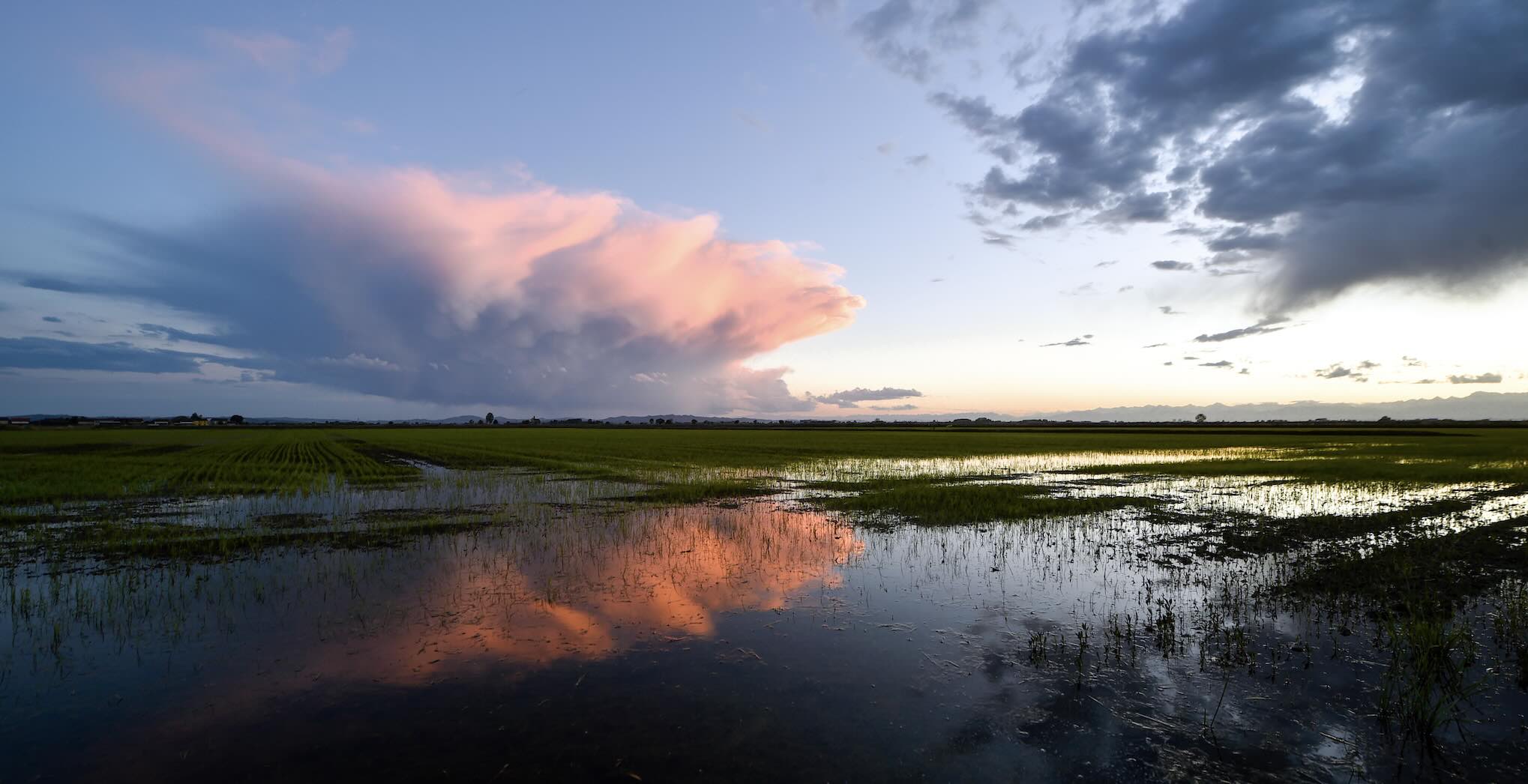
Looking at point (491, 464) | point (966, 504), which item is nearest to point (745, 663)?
point (966, 504)

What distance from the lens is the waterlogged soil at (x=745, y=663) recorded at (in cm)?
572

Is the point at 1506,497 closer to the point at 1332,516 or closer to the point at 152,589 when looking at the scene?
the point at 1332,516

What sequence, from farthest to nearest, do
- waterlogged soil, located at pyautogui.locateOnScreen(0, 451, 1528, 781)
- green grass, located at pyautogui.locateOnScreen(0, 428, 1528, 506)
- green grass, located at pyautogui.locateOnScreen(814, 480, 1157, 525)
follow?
1. green grass, located at pyautogui.locateOnScreen(0, 428, 1528, 506)
2. green grass, located at pyautogui.locateOnScreen(814, 480, 1157, 525)
3. waterlogged soil, located at pyautogui.locateOnScreen(0, 451, 1528, 781)

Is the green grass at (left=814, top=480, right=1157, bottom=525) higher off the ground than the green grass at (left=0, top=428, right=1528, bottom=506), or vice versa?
the green grass at (left=0, top=428, right=1528, bottom=506)

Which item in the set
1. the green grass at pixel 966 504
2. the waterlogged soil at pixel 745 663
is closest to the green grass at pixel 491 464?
the green grass at pixel 966 504

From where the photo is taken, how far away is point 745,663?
7.85m

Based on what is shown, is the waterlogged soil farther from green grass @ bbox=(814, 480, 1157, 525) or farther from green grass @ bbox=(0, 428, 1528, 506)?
green grass @ bbox=(0, 428, 1528, 506)

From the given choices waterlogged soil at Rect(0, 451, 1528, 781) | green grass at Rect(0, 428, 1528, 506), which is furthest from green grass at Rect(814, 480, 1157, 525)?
green grass at Rect(0, 428, 1528, 506)

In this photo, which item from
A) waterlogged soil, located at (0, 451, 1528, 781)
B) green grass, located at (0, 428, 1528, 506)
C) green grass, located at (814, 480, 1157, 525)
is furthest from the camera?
green grass, located at (0, 428, 1528, 506)

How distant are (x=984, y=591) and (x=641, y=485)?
57.6ft

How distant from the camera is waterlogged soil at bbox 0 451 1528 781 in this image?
18.8ft

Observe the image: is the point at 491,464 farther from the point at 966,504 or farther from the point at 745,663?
the point at 745,663

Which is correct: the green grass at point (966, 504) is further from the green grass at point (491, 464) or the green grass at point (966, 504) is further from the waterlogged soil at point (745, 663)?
the green grass at point (491, 464)

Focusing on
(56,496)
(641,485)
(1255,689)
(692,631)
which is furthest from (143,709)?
(56,496)
